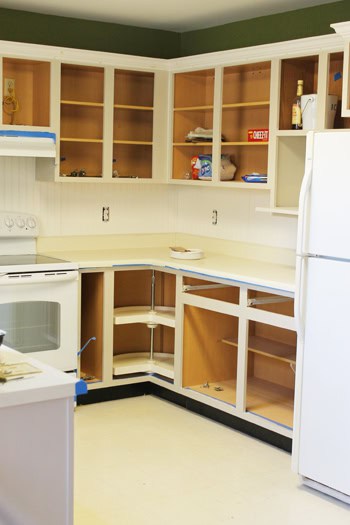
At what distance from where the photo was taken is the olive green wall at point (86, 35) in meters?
5.28

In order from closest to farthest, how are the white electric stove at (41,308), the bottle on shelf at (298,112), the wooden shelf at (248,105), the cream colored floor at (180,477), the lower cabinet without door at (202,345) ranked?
the cream colored floor at (180,477)
the bottle on shelf at (298,112)
the lower cabinet without door at (202,345)
the white electric stove at (41,308)
the wooden shelf at (248,105)

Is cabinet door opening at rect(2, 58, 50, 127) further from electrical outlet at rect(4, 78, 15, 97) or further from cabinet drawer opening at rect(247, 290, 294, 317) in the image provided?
cabinet drawer opening at rect(247, 290, 294, 317)

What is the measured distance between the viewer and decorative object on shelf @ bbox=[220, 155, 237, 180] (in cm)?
541

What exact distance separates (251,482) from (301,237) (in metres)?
1.31

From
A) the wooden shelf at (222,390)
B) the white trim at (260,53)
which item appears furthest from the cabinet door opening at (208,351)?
A: the white trim at (260,53)

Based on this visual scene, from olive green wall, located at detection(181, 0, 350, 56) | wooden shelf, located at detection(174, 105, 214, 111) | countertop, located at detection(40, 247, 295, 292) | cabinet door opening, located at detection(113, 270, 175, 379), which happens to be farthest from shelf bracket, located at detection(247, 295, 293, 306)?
olive green wall, located at detection(181, 0, 350, 56)

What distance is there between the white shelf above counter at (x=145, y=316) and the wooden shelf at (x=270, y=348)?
443 mm

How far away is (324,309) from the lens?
379cm

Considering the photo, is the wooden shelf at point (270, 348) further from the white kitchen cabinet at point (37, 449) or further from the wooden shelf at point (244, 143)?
the white kitchen cabinet at point (37, 449)

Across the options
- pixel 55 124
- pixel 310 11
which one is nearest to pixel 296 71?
pixel 310 11

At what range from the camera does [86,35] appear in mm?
5566

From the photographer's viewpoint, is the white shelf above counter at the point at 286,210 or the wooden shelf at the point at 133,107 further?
the wooden shelf at the point at 133,107

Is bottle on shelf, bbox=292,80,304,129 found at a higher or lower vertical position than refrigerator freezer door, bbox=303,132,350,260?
higher

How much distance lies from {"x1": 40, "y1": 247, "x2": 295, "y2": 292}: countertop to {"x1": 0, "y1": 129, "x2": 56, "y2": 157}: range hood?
74 centimetres
